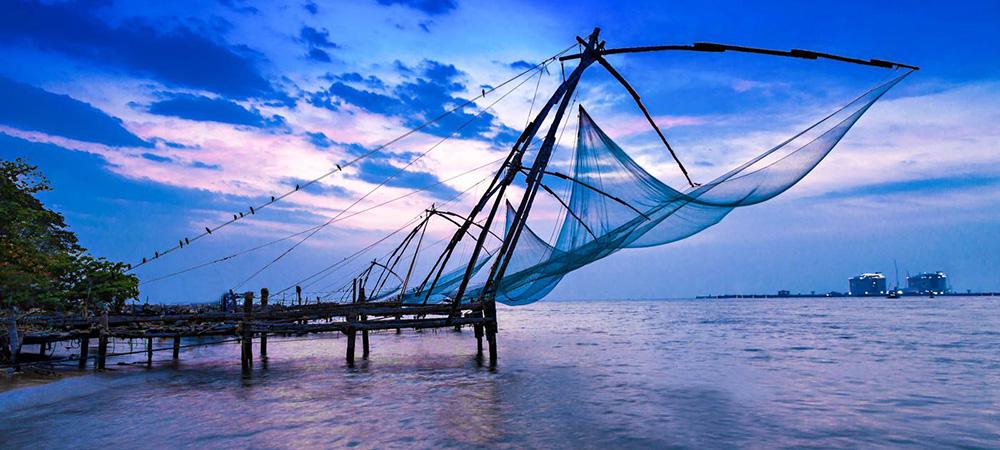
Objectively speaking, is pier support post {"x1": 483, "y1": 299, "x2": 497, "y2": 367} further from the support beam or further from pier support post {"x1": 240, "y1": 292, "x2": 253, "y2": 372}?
the support beam

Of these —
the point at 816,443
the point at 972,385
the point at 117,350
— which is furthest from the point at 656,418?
the point at 117,350

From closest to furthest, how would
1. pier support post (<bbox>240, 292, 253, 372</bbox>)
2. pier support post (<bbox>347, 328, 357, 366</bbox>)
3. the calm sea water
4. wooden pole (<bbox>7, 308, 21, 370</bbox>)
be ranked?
the calm sea water, wooden pole (<bbox>7, 308, 21, 370</bbox>), pier support post (<bbox>240, 292, 253, 372</bbox>), pier support post (<bbox>347, 328, 357, 366</bbox>)

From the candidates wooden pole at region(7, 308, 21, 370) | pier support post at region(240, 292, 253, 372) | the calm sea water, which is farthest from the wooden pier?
the calm sea water

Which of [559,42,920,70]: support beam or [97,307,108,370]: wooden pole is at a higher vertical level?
[559,42,920,70]: support beam

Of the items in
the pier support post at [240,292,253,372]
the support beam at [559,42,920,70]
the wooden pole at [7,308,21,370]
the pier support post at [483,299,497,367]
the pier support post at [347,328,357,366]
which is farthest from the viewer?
the pier support post at [347,328,357,366]

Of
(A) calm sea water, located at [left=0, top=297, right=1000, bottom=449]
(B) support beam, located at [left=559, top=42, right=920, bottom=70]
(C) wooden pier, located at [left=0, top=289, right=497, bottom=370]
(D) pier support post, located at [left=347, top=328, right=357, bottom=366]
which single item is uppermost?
(B) support beam, located at [left=559, top=42, right=920, bottom=70]

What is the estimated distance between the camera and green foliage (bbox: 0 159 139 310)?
40.0ft

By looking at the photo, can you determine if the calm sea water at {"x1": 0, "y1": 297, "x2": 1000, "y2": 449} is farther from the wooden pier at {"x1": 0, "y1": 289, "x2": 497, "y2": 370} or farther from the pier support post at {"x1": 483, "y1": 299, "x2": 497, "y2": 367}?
the wooden pier at {"x1": 0, "y1": 289, "x2": 497, "y2": 370}

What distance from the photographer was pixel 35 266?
1305 centimetres

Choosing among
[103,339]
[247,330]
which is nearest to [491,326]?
[247,330]

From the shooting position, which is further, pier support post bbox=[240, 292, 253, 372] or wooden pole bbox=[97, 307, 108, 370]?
pier support post bbox=[240, 292, 253, 372]

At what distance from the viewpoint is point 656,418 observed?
8.73m

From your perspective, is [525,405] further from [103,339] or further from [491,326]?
[103,339]

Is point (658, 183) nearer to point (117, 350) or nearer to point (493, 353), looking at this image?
point (493, 353)
